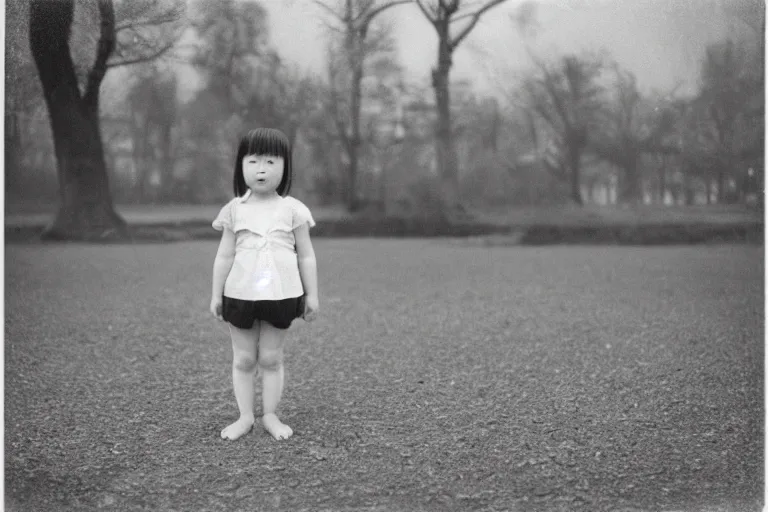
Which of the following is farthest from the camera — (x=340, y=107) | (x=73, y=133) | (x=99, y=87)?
(x=340, y=107)

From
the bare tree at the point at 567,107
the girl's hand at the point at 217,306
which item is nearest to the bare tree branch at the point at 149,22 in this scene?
the girl's hand at the point at 217,306

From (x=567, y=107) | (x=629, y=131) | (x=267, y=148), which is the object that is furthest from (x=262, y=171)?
(x=629, y=131)

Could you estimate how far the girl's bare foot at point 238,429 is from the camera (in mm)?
2023

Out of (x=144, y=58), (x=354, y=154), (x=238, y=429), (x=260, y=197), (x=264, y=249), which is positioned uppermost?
(x=144, y=58)

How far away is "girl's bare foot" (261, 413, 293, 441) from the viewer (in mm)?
2029

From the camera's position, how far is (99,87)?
262cm

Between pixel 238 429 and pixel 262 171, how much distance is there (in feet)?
2.51

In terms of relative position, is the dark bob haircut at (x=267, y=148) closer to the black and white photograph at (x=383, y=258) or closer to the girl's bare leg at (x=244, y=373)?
the black and white photograph at (x=383, y=258)

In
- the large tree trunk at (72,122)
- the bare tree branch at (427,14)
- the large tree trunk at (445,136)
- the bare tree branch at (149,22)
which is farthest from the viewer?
the large tree trunk at (445,136)

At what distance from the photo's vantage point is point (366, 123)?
337 cm

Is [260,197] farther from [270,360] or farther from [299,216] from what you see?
[270,360]

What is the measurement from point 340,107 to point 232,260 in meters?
1.62

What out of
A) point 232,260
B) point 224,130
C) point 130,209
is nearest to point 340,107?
point 224,130

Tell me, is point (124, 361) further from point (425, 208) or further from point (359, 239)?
point (425, 208)
